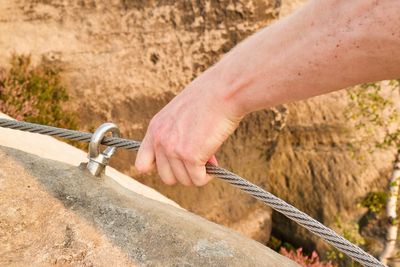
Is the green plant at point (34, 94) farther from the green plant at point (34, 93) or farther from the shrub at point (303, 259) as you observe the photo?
the shrub at point (303, 259)

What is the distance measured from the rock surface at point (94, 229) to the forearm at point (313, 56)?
2.79 feet

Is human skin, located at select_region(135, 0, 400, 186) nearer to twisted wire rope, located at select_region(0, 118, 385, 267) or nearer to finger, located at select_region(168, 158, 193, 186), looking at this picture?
finger, located at select_region(168, 158, 193, 186)

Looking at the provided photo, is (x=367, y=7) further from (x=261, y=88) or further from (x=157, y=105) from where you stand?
(x=157, y=105)

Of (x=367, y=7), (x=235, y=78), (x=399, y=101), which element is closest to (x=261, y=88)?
→ (x=235, y=78)

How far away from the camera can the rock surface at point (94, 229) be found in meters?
2.16

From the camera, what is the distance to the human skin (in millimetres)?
1335

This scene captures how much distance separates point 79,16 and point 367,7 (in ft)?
21.5

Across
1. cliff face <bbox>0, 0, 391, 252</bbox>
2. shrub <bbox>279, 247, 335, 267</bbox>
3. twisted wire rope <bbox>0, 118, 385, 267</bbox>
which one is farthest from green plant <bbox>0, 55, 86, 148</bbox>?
twisted wire rope <bbox>0, 118, 385, 267</bbox>

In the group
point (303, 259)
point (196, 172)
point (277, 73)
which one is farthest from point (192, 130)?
point (303, 259)

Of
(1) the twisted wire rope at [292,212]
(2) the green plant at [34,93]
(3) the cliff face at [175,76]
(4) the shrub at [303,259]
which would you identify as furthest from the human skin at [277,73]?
(4) the shrub at [303,259]

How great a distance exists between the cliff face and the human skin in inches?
234

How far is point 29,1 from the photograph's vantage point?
7059 millimetres

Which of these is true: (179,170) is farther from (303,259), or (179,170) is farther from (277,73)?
(303,259)

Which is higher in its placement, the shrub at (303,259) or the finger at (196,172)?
the finger at (196,172)
